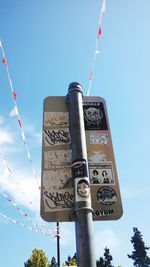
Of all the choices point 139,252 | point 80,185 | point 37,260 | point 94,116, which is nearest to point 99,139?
point 94,116

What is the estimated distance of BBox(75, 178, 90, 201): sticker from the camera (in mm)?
2123

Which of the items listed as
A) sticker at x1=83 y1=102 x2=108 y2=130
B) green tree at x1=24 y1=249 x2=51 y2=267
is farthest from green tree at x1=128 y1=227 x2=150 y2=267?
sticker at x1=83 y1=102 x2=108 y2=130

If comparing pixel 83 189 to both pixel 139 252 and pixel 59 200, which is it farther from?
pixel 139 252

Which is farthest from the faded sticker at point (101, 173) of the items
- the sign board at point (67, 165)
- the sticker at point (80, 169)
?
the sticker at point (80, 169)

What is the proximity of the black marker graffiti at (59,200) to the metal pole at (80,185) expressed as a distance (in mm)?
218

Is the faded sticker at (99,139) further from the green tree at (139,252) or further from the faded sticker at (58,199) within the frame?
the green tree at (139,252)

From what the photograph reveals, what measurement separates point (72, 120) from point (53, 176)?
1.68ft

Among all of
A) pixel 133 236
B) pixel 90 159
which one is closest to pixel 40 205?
pixel 90 159

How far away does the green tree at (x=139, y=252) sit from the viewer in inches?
1929

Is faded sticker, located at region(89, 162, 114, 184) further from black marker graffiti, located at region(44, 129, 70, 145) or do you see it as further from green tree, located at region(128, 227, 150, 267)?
green tree, located at region(128, 227, 150, 267)

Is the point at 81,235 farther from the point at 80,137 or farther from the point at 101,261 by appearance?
the point at 101,261

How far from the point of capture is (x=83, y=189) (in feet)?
7.05

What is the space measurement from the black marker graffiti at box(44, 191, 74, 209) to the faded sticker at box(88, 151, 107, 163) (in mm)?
406

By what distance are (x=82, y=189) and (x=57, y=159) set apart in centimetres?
46
